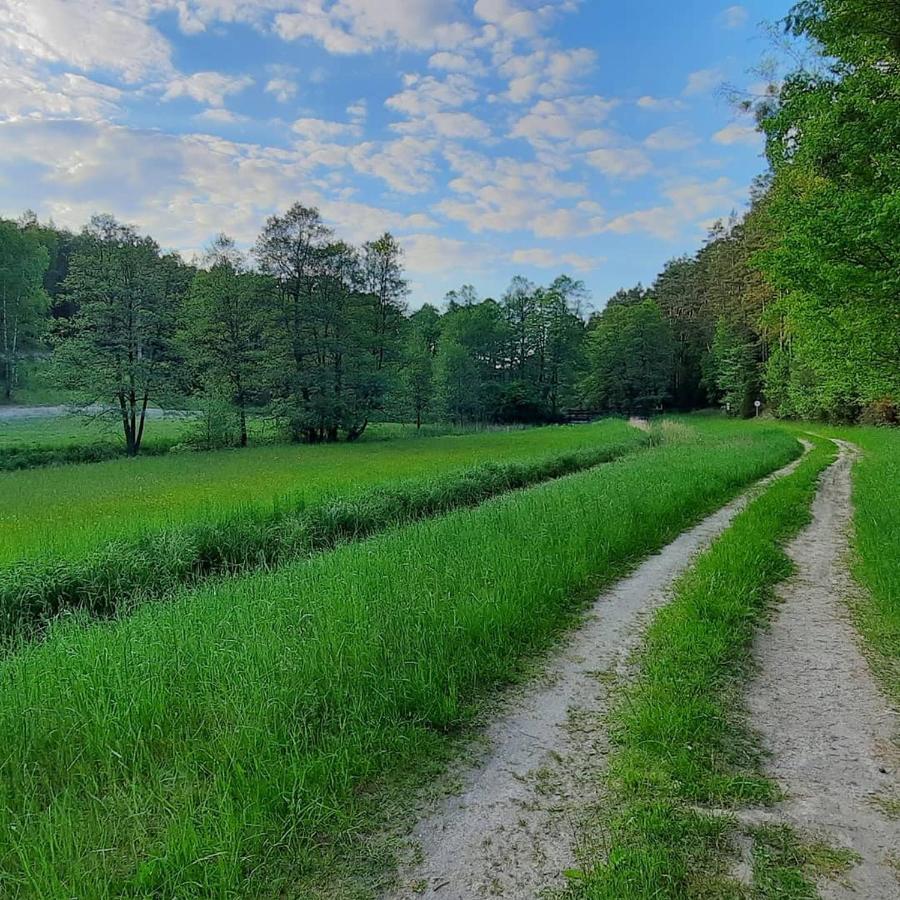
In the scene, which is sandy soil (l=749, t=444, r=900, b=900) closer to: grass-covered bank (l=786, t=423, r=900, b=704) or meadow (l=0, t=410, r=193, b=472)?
grass-covered bank (l=786, t=423, r=900, b=704)

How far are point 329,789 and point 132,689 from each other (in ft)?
5.68

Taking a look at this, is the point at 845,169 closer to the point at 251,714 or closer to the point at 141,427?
the point at 251,714

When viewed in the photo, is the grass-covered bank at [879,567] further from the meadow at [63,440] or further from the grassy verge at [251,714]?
the meadow at [63,440]

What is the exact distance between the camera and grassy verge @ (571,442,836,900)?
2385mm

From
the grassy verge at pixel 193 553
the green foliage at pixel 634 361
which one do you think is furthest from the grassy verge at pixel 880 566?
the green foliage at pixel 634 361

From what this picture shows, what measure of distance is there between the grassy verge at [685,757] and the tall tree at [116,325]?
88.0ft

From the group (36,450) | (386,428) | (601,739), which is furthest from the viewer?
(386,428)

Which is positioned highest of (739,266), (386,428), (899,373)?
(739,266)

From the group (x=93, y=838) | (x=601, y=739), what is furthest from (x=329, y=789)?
(x=601, y=739)

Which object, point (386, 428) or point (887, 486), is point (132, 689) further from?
point (386, 428)

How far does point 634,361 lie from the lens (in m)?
66.1

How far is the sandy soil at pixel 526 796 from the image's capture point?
2469mm

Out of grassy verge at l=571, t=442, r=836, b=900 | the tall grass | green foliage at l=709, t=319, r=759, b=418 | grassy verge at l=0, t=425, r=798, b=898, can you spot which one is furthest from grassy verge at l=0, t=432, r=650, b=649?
green foliage at l=709, t=319, r=759, b=418

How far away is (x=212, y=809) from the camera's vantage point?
8.98ft
